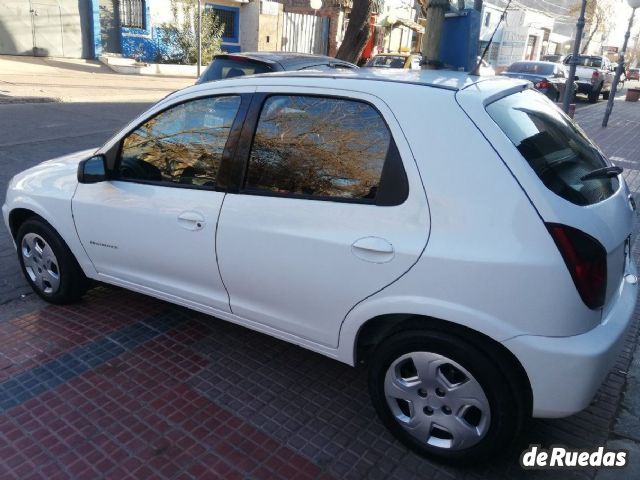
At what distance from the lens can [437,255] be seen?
2299 millimetres

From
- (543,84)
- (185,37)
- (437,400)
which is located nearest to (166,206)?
(437,400)

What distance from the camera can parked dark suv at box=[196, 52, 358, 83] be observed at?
6605mm

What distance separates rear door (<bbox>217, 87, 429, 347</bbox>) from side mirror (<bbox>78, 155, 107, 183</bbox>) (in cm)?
97

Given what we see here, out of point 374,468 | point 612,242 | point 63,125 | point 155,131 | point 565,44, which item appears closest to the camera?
point 612,242

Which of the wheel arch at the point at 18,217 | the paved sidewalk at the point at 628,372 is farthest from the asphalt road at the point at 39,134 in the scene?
the paved sidewalk at the point at 628,372

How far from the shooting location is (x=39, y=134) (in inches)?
367

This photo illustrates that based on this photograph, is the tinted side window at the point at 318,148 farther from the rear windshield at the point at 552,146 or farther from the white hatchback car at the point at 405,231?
the rear windshield at the point at 552,146

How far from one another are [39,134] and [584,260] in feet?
30.8

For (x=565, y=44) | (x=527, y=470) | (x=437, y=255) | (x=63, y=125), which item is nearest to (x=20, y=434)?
(x=437, y=255)

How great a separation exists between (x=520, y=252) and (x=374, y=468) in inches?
48.1

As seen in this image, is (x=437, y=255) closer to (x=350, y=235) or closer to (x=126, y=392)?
(x=350, y=235)

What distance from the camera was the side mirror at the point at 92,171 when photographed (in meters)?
3.36

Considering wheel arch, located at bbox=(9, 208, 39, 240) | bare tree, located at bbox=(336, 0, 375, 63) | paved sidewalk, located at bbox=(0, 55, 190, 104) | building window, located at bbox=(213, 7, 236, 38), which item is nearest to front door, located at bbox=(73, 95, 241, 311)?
wheel arch, located at bbox=(9, 208, 39, 240)

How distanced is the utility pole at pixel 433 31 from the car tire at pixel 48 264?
3053 millimetres
